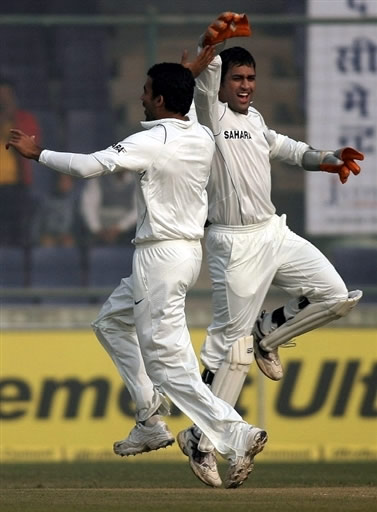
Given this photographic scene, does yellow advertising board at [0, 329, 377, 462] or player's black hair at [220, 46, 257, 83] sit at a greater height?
player's black hair at [220, 46, 257, 83]

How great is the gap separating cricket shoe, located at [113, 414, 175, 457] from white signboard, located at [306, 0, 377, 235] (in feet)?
14.4

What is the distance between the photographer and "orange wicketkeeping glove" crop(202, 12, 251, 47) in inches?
353

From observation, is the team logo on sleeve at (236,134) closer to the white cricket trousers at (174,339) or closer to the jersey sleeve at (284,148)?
the jersey sleeve at (284,148)

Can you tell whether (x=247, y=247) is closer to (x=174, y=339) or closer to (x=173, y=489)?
(x=174, y=339)

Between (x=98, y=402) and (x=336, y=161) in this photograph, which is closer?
(x=336, y=161)

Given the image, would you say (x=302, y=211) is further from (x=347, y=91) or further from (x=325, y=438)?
(x=325, y=438)

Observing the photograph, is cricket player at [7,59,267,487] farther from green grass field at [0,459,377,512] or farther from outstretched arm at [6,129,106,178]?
green grass field at [0,459,377,512]

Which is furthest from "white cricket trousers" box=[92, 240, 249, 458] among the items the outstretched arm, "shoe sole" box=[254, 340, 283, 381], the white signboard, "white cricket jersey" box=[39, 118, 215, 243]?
the white signboard

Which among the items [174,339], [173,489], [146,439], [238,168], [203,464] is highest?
[238,168]

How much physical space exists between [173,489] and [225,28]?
283 cm

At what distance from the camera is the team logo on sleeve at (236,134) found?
9.51 m

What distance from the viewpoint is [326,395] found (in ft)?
43.4

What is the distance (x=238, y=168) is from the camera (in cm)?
956

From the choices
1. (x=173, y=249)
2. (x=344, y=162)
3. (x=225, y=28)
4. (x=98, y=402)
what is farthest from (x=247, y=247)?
(x=98, y=402)
